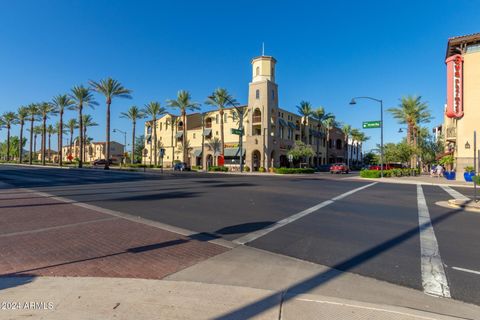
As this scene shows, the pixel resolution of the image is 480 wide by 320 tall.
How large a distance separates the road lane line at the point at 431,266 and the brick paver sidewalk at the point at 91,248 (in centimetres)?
352

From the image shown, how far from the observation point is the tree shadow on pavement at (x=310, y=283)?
328 centimetres

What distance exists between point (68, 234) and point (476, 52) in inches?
1457

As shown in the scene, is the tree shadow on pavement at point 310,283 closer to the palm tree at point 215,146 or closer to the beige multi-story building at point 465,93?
the beige multi-story building at point 465,93

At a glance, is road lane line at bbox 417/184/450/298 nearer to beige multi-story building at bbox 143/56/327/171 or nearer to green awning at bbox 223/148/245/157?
beige multi-story building at bbox 143/56/327/171

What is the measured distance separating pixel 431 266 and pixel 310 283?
2487 mm

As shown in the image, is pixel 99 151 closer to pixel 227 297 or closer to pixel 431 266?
pixel 227 297

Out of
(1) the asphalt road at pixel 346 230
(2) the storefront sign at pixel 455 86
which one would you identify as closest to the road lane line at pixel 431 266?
(1) the asphalt road at pixel 346 230

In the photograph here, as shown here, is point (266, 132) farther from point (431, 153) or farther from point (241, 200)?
point (241, 200)

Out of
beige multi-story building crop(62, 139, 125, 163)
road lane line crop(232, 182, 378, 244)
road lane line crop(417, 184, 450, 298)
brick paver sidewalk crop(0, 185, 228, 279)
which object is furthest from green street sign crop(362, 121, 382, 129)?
beige multi-story building crop(62, 139, 125, 163)

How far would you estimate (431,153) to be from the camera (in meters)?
52.1

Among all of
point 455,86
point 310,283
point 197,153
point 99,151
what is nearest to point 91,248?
point 310,283

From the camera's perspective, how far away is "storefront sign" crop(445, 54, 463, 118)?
2877 centimetres

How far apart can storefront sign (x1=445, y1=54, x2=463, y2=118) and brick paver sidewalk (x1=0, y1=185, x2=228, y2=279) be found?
3246 centimetres

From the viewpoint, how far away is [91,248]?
579cm
